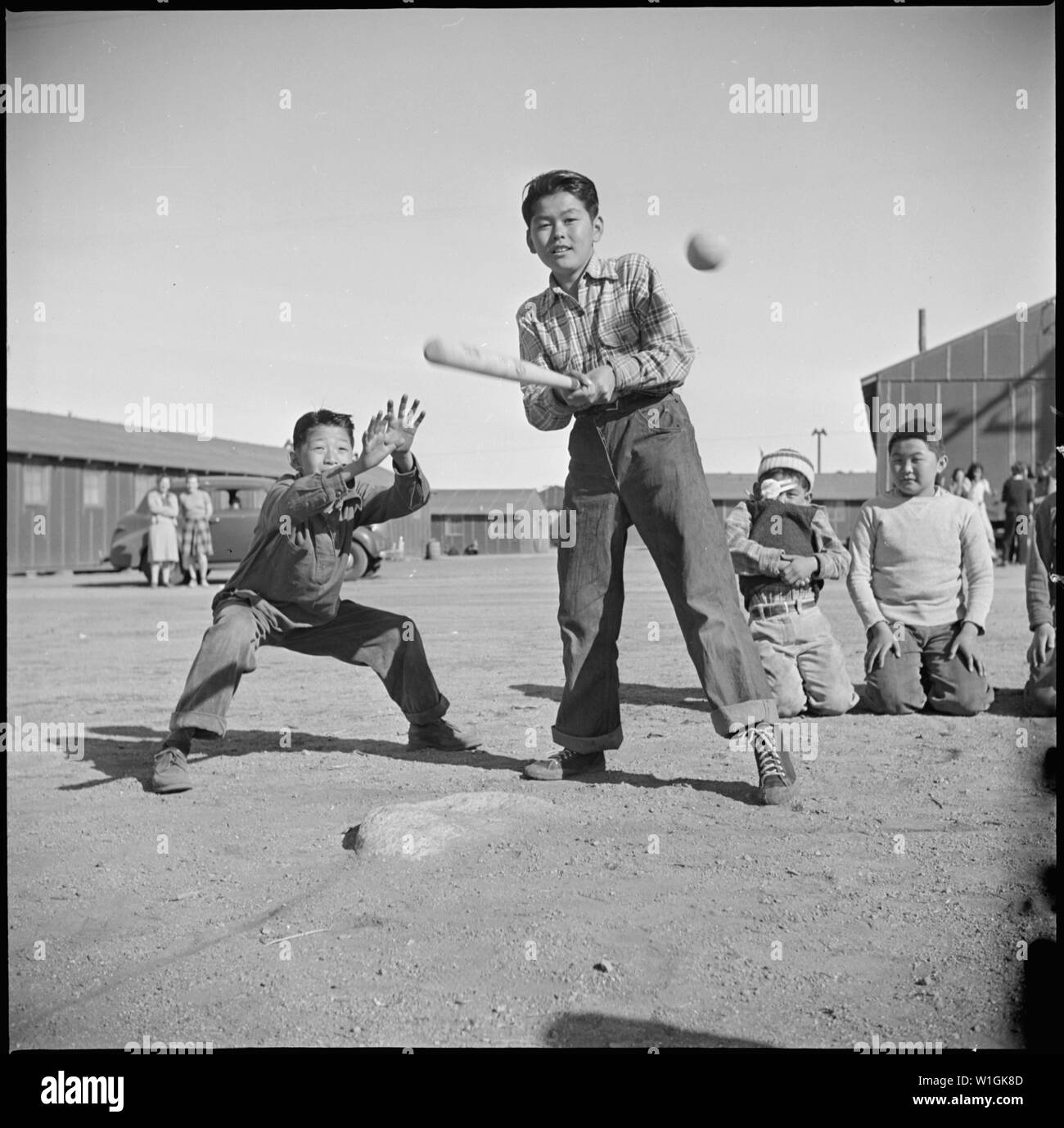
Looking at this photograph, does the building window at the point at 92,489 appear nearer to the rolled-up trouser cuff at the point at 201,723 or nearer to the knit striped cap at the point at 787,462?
the knit striped cap at the point at 787,462

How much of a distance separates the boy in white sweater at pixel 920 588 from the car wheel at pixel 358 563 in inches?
426

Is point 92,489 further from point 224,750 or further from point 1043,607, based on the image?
point 1043,607

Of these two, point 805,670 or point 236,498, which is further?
point 236,498

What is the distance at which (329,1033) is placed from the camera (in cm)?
A: 221

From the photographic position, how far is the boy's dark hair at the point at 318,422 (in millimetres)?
4285

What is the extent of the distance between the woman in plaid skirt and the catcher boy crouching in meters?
12.5

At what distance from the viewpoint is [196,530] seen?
54.6 feet

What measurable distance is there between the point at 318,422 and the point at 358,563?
39.4 ft

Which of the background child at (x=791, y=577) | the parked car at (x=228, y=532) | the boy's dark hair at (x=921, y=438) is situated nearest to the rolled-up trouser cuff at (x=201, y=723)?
the background child at (x=791, y=577)

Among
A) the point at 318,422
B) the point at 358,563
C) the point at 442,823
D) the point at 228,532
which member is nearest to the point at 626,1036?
the point at 442,823

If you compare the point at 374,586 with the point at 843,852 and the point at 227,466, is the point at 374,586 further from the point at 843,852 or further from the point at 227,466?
the point at 227,466

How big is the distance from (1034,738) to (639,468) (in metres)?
2.17

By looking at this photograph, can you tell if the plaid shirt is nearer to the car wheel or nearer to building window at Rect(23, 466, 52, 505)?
the car wheel
